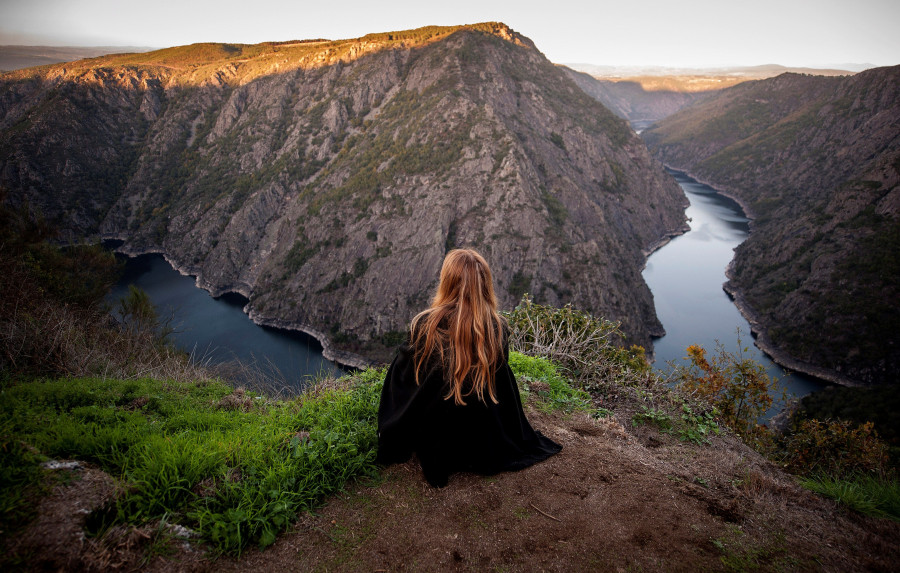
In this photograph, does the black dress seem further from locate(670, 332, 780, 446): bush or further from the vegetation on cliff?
locate(670, 332, 780, 446): bush

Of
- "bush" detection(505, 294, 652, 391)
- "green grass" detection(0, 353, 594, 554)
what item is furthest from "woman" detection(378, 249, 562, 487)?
"bush" detection(505, 294, 652, 391)

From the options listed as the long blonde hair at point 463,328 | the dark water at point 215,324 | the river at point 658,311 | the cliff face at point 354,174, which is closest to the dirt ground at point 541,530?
the long blonde hair at point 463,328

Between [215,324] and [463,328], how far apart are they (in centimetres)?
6197

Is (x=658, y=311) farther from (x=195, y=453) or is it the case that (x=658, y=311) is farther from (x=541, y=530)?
(x=195, y=453)

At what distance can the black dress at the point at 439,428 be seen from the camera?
3.69 m

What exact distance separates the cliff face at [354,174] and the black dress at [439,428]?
46.3 m

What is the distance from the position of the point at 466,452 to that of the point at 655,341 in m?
58.3

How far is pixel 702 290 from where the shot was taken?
66812 mm

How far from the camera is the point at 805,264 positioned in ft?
184

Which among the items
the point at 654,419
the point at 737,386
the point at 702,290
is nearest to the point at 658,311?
the point at 702,290

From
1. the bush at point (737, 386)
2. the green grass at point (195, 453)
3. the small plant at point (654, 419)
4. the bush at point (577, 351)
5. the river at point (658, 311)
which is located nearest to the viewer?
the green grass at point (195, 453)

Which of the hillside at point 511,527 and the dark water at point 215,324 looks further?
the dark water at point 215,324

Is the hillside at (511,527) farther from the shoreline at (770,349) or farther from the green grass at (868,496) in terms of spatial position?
the shoreline at (770,349)

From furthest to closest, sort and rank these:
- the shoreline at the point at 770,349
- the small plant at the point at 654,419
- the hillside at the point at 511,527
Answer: the shoreline at the point at 770,349 < the small plant at the point at 654,419 < the hillside at the point at 511,527
